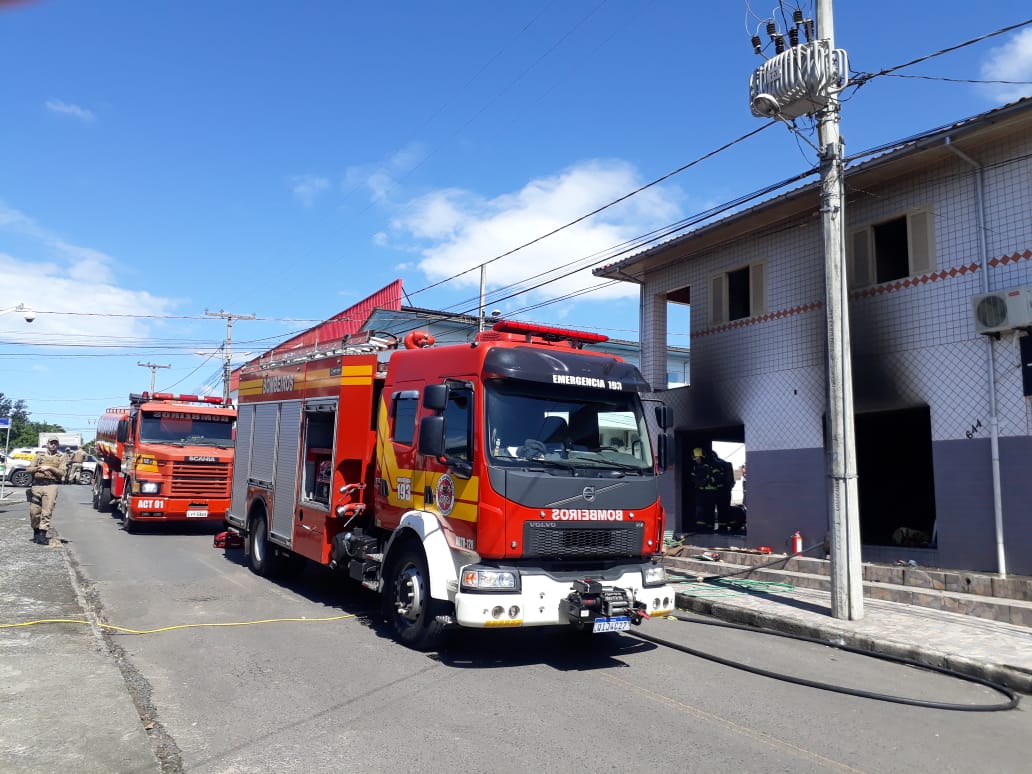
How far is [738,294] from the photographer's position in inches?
580

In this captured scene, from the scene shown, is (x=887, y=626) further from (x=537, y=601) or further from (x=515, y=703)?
(x=515, y=703)

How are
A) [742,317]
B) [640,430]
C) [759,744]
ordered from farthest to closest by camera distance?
[742,317], [640,430], [759,744]

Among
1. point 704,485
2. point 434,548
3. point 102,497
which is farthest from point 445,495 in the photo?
point 102,497

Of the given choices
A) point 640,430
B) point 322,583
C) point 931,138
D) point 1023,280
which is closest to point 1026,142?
point 931,138

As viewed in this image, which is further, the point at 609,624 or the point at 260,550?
the point at 260,550

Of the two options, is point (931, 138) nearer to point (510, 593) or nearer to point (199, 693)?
point (510, 593)

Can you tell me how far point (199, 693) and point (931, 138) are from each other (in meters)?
10.7

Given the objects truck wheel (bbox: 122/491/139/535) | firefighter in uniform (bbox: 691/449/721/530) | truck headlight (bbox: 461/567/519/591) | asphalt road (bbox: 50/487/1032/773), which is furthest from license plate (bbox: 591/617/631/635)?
truck wheel (bbox: 122/491/139/535)

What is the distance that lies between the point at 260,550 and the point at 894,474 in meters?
12.1

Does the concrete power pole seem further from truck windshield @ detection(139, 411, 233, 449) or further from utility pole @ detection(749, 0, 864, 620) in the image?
truck windshield @ detection(139, 411, 233, 449)

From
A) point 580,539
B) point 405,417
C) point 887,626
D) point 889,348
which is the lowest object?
point 887,626

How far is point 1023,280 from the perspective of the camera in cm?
984

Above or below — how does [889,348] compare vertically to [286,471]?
above

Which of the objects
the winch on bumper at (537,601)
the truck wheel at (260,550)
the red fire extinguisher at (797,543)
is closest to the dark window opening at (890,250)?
the red fire extinguisher at (797,543)
